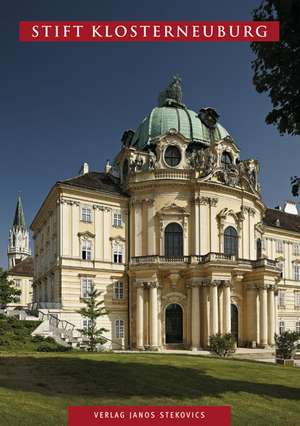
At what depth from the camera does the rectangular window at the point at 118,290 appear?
54.4 metres

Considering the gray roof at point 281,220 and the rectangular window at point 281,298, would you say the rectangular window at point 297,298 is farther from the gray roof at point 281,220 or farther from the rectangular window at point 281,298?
the gray roof at point 281,220

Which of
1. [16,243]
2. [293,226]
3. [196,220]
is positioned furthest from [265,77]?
[16,243]

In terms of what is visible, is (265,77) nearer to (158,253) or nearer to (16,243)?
(158,253)

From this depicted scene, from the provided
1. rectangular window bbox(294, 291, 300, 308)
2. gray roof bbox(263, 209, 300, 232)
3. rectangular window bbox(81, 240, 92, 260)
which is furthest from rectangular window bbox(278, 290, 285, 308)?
rectangular window bbox(81, 240, 92, 260)

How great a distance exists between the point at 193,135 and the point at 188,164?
5.20 meters

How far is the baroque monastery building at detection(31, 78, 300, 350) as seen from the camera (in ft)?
172

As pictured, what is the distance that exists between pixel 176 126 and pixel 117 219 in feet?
43.7

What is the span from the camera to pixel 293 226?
75688mm

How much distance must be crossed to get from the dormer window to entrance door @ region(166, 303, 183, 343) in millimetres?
15314

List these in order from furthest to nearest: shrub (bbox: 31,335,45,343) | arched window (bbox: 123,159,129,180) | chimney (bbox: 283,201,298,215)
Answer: chimney (bbox: 283,201,298,215) < arched window (bbox: 123,159,129,180) < shrub (bbox: 31,335,45,343)

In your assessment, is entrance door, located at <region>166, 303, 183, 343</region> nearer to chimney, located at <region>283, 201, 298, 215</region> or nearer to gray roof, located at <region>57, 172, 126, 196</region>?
gray roof, located at <region>57, 172, 126, 196</region>

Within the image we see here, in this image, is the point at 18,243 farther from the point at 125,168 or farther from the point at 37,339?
the point at 37,339

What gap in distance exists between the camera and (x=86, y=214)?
2125 inches

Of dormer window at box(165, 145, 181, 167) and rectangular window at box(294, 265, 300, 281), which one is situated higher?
dormer window at box(165, 145, 181, 167)
